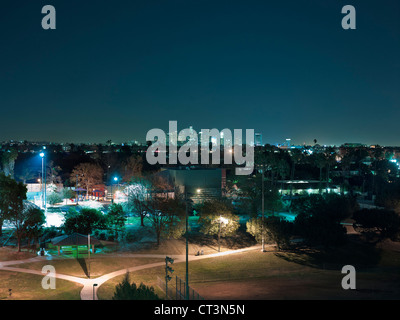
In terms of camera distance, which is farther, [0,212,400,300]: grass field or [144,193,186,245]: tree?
[144,193,186,245]: tree

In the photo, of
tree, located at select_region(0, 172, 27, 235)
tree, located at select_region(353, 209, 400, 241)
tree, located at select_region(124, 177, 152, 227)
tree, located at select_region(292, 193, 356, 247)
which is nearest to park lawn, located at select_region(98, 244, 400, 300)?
tree, located at select_region(292, 193, 356, 247)

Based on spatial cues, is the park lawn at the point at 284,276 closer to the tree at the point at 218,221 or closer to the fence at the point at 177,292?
the fence at the point at 177,292

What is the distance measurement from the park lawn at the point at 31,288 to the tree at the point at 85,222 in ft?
29.0

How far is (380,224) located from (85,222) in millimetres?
31612

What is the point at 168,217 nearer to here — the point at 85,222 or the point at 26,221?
the point at 85,222

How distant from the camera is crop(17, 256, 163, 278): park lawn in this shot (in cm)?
2561

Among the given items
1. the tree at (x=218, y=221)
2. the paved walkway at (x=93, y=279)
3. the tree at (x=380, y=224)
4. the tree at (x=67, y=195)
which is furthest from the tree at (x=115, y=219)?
the tree at (x=380, y=224)

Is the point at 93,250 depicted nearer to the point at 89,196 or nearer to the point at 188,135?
the point at 89,196

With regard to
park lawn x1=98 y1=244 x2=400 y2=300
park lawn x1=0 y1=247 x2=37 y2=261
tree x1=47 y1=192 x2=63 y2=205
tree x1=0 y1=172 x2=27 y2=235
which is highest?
tree x1=0 y1=172 x2=27 y2=235

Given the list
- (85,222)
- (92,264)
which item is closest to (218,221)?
(85,222)

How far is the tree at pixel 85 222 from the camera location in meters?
33.5

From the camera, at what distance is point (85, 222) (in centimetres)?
3416

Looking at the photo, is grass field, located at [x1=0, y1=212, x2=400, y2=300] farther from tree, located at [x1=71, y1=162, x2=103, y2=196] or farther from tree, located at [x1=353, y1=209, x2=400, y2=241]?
tree, located at [x1=71, y1=162, x2=103, y2=196]

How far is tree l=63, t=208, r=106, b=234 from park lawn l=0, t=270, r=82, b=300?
884cm
